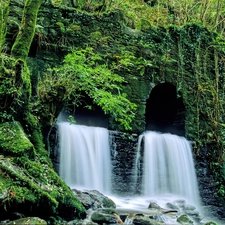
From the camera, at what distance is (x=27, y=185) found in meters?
3.66

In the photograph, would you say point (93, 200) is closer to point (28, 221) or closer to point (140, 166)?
point (28, 221)

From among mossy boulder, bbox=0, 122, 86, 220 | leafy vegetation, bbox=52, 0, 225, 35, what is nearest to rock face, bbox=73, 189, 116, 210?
mossy boulder, bbox=0, 122, 86, 220

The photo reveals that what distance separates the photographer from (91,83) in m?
5.68

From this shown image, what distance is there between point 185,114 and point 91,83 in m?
4.57

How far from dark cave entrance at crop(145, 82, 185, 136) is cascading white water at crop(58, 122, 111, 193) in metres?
3.01

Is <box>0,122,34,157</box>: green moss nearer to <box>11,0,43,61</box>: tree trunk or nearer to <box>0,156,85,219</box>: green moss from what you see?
<box>0,156,85,219</box>: green moss

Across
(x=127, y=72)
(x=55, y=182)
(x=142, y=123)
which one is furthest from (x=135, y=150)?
(x=55, y=182)

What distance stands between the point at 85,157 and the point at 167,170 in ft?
8.24

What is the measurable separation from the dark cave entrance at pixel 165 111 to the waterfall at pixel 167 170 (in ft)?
3.63

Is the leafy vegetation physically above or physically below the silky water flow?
above

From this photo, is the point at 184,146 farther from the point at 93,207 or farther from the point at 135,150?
the point at 93,207

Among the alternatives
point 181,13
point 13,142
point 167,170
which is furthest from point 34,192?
point 181,13

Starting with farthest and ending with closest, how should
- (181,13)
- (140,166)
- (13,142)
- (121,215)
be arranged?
(181,13)
(140,166)
(121,215)
(13,142)

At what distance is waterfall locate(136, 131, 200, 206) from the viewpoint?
7.80 metres
